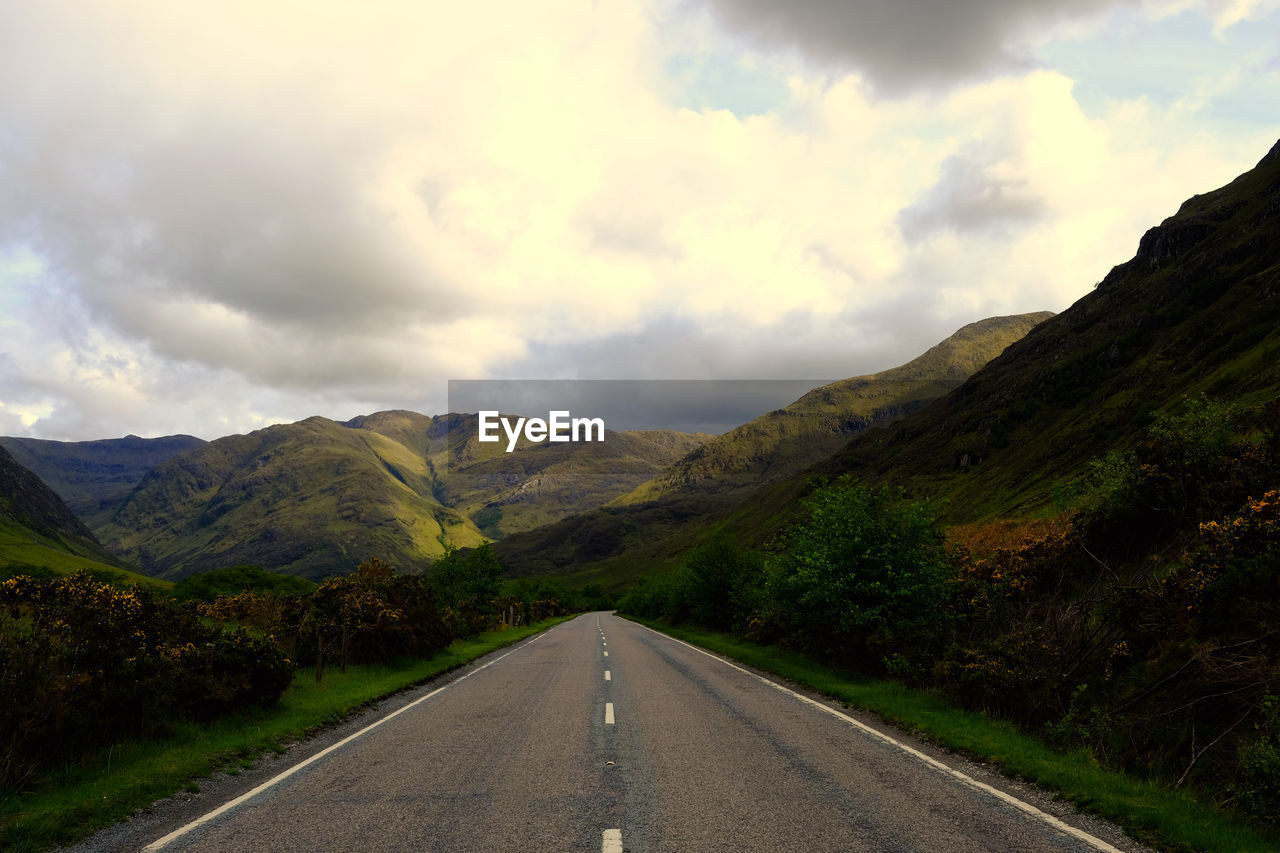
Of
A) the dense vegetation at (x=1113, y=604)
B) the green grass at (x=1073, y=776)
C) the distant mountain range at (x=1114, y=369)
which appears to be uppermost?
the distant mountain range at (x=1114, y=369)

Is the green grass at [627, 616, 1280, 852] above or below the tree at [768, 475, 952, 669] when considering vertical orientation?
below

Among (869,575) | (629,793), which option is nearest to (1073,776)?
(629,793)

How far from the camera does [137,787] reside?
27.9 feet

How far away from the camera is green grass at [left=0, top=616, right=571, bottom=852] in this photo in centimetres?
714

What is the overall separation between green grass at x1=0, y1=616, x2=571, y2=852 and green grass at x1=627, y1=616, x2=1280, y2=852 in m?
11.6

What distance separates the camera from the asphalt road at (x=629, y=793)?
6750 mm

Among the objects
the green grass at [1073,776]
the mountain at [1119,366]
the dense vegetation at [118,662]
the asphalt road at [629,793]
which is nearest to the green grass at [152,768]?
the dense vegetation at [118,662]

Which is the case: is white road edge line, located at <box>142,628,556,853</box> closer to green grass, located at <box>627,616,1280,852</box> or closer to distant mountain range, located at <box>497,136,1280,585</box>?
green grass, located at <box>627,616,1280,852</box>

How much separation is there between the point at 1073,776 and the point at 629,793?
6099mm

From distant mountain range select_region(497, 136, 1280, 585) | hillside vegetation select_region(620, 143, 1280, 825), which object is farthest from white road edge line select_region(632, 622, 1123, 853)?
distant mountain range select_region(497, 136, 1280, 585)

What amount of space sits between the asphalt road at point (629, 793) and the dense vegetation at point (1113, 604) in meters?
3.39

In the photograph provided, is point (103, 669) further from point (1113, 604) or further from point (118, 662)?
point (1113, 604)

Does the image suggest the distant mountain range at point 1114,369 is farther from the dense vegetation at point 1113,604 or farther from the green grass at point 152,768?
the green grass at point 152,768

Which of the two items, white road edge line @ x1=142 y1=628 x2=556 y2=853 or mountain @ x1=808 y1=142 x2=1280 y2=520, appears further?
mountain @ x1=808 y1=142 x2=1280 y2=520
